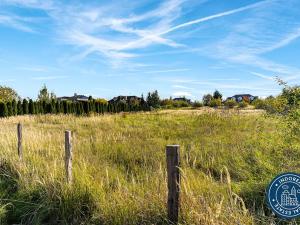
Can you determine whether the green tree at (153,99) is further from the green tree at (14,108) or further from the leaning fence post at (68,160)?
the leaning fence post at (68,160)

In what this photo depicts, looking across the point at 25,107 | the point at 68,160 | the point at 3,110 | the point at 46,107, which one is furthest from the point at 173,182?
the point at 46,107

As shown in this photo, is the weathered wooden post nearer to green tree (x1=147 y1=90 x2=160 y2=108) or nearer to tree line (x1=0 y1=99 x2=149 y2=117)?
tree line (x1=0 y1=99 x2=149 y2=117)

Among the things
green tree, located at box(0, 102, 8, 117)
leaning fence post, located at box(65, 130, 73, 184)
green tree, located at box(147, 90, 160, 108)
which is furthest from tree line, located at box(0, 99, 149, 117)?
→ leaning fence post, located at box(65, 130, 73, 184)

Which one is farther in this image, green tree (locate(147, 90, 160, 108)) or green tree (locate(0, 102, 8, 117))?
green tree (locate(147, 90, 160, 108))

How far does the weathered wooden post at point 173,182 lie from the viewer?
409 cm

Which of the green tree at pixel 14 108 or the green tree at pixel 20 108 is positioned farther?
the green tree at pixel 20 108

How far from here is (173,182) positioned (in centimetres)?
412

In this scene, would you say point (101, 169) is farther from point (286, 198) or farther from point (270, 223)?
point (286, 198)

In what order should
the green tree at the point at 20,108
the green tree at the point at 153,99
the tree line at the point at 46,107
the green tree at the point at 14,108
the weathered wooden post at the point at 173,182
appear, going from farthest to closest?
1. the green tree at the point at 153,99
2. the green tree at the point at 20,108
3. the green tree at the point at 14,108
4. the tree line at the point at 46,107
5. the weathered wooden post at the point at 173,182

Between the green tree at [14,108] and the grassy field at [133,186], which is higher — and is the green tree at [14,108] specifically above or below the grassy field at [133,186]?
above

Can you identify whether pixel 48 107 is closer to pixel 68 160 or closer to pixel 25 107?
pixel 25 107

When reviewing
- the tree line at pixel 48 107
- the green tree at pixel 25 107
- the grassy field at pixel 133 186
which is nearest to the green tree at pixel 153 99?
the tree line at pixel 48 107

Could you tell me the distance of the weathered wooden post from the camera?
409cm

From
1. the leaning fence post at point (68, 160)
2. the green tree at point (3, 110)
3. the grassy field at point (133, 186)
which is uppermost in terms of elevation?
the green tree at point (3, 110)
